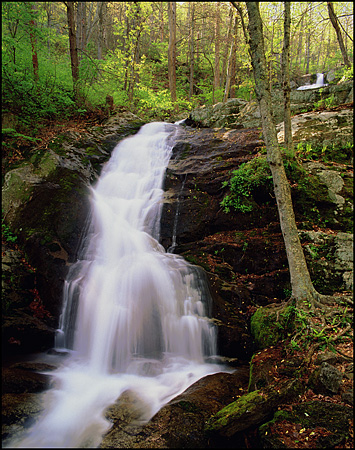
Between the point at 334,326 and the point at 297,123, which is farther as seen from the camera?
the point at 297,123

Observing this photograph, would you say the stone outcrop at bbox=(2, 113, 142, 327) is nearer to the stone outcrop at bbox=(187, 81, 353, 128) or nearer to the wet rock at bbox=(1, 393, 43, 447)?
the wet rock at bbox=(1, 393, 43, 447)

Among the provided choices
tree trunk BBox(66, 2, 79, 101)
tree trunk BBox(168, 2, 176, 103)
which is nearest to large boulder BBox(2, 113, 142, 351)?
tree trunk BBox(66, 2, 79, 101)

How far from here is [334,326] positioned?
405 centimetres

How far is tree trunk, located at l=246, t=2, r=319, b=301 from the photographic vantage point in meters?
4.85

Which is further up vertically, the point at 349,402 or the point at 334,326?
the point at 334,326

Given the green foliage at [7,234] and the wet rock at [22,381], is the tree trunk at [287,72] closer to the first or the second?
the green foliage at [7,234]

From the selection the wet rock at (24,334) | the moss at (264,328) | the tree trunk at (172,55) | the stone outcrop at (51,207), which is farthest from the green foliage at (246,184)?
→ the tree trunk at (172,55)

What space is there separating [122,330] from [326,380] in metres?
3.46

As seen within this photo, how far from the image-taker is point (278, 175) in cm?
511

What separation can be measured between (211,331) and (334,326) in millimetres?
2140

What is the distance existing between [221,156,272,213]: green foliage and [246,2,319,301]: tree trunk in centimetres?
153

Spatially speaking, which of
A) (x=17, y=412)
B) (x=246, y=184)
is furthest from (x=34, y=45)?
(x=17, y=412)

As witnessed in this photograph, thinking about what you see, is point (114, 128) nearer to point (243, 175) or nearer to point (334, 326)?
point (243, 175)

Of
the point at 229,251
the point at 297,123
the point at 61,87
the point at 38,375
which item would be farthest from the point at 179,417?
the point at 61,87
